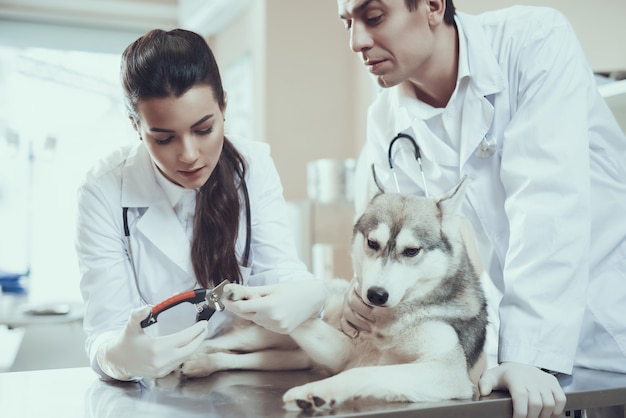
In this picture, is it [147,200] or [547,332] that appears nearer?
[547,332]

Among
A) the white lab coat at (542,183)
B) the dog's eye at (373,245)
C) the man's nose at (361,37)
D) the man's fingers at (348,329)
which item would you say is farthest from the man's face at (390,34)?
the man's fingers at (348,329)

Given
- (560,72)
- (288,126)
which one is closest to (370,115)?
(560,72)

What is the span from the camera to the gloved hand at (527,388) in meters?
1.05

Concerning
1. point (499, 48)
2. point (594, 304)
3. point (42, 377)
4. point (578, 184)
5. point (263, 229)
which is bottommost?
point (42, 377)

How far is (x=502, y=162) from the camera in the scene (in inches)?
54.9

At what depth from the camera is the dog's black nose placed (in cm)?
111

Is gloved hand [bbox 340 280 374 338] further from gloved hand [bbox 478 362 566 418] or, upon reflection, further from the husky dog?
gloved hand [bbox 478 362 566 418]

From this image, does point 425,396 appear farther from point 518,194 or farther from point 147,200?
point 147,200

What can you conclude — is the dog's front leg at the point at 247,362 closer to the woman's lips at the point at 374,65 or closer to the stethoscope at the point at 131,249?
the stethoscope at the point at 131,249

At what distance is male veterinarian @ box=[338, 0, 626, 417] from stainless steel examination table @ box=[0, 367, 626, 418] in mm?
67

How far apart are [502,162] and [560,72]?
0.74 ft

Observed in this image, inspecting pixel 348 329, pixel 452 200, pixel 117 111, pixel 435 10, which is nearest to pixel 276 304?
pixel 348 329

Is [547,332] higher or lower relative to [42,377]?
higher

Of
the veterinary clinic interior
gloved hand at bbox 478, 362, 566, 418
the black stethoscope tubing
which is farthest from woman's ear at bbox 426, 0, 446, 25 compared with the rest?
the veterinary clinic interior
